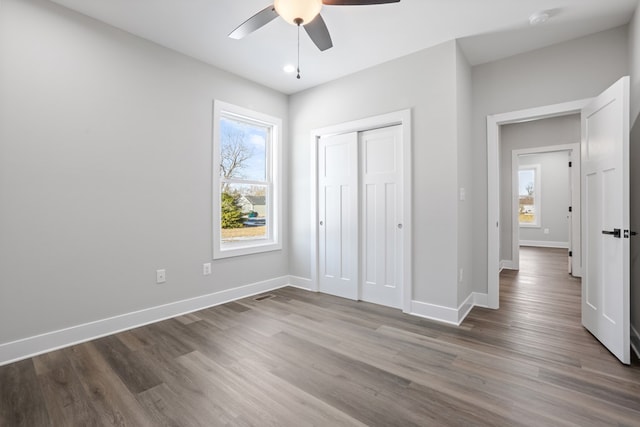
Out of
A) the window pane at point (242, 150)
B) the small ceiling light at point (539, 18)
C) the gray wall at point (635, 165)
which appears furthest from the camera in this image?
the window pane at point (242, 150)

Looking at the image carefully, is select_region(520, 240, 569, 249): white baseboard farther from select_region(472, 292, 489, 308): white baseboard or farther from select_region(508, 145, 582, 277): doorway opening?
select_region(472, 292, 489, 308): white baseboard

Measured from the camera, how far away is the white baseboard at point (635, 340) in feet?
7.16

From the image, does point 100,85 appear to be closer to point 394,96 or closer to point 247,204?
point 247,204

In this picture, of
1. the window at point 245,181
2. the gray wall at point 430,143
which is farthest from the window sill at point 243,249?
the gray wall at point 430,143

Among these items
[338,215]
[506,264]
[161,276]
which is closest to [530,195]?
[506,264]

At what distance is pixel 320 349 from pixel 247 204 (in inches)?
85.8

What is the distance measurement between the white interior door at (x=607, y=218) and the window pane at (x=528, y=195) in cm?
641

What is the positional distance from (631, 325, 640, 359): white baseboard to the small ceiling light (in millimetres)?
2641

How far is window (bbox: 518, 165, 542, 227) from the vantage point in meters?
7.94

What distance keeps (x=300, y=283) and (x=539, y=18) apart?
12.3 feet

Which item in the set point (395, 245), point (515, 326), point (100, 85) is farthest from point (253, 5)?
point (515, 326)

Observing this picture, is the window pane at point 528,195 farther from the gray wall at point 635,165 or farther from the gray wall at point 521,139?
the gray wall at point 635,165

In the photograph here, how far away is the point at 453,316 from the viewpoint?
2795mm

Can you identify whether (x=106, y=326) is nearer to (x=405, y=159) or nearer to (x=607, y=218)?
(x=405, y=159)
